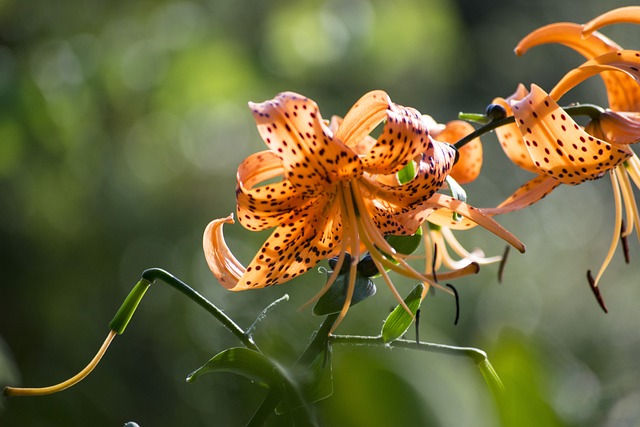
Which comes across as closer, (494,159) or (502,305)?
(502,305)

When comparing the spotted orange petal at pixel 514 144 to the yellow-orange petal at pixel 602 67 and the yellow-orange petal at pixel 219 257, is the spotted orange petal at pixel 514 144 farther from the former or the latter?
the yellow-orange petal at pixel 219 257

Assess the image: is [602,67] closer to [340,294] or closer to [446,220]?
[446,220]

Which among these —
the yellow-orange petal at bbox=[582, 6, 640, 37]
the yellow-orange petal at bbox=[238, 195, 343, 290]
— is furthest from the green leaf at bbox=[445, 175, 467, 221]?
the yellow-orange petal at bbox=[582, 6, 640, 37]

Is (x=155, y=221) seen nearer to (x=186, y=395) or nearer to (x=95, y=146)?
(x=95, y=146)

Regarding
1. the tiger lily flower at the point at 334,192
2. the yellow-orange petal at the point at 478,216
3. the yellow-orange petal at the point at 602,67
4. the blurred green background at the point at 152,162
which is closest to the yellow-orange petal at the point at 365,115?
the tiger lily flower at the point at 334,192

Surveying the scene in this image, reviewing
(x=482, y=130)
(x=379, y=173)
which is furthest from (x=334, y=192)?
(x=482, y=130)

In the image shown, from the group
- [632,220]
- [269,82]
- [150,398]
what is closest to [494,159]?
[269,82]
